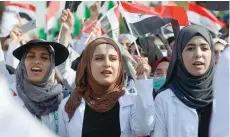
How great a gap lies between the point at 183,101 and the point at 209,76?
27 centimetres

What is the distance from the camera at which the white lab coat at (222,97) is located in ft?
6.06

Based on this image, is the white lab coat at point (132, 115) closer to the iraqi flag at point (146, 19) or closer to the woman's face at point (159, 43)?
the iraqi flag at point (146, 19)

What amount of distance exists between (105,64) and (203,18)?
3913mm

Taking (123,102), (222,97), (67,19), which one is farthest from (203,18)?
(222,97)

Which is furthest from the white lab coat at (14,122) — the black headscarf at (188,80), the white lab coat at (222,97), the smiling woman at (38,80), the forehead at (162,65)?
the forehead at (162,65)

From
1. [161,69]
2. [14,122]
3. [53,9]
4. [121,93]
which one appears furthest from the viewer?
[53,9]

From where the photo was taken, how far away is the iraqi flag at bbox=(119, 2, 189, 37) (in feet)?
14.3

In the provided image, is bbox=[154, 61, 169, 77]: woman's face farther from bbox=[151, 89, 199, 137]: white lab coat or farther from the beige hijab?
bbox=[151, 89, 199, 137]: white lab coat

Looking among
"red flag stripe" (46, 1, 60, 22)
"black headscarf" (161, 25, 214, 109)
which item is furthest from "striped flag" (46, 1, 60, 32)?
"black headscarf" (161, 25, 214, 109)

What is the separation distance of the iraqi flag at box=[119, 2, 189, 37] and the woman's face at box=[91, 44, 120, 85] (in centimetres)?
124

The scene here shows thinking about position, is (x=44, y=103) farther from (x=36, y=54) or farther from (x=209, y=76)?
(x=209, y=76)

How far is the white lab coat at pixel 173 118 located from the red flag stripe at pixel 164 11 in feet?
5.46

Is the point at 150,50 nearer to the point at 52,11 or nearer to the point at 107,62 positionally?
the point at 52,11

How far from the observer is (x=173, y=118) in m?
2.86
